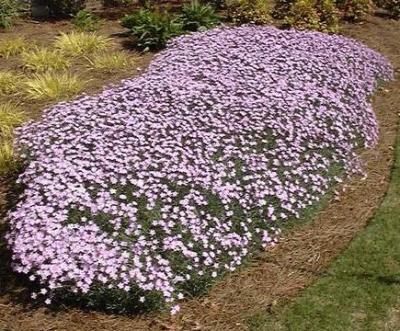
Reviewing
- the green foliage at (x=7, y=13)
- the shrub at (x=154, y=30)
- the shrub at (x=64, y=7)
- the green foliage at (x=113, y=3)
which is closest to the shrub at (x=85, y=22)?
the shrub at (x=64, y=7)

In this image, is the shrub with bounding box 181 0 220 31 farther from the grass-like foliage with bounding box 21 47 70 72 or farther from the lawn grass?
the lawn grass

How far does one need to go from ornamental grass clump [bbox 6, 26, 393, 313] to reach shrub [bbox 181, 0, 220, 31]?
257 centimetres

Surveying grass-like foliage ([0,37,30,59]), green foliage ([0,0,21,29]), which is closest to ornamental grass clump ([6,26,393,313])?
grass-like foliage ([0,37,30,59])

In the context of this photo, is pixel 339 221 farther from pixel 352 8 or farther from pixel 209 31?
pixel 352 8

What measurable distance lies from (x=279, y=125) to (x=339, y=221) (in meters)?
1.47

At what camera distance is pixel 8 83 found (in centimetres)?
1025

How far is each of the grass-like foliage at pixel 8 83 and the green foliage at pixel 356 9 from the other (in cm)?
799

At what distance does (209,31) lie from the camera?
11.3 m

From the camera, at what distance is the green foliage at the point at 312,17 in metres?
12.6

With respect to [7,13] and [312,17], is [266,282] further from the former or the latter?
[7,13]

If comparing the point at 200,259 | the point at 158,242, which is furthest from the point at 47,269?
the point at 200,259

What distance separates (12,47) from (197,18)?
3.78m

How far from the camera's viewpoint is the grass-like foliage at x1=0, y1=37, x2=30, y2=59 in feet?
39.0

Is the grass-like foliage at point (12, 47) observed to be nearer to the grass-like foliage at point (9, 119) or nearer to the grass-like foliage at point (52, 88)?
the grass-like foliage at point (52, 88)
